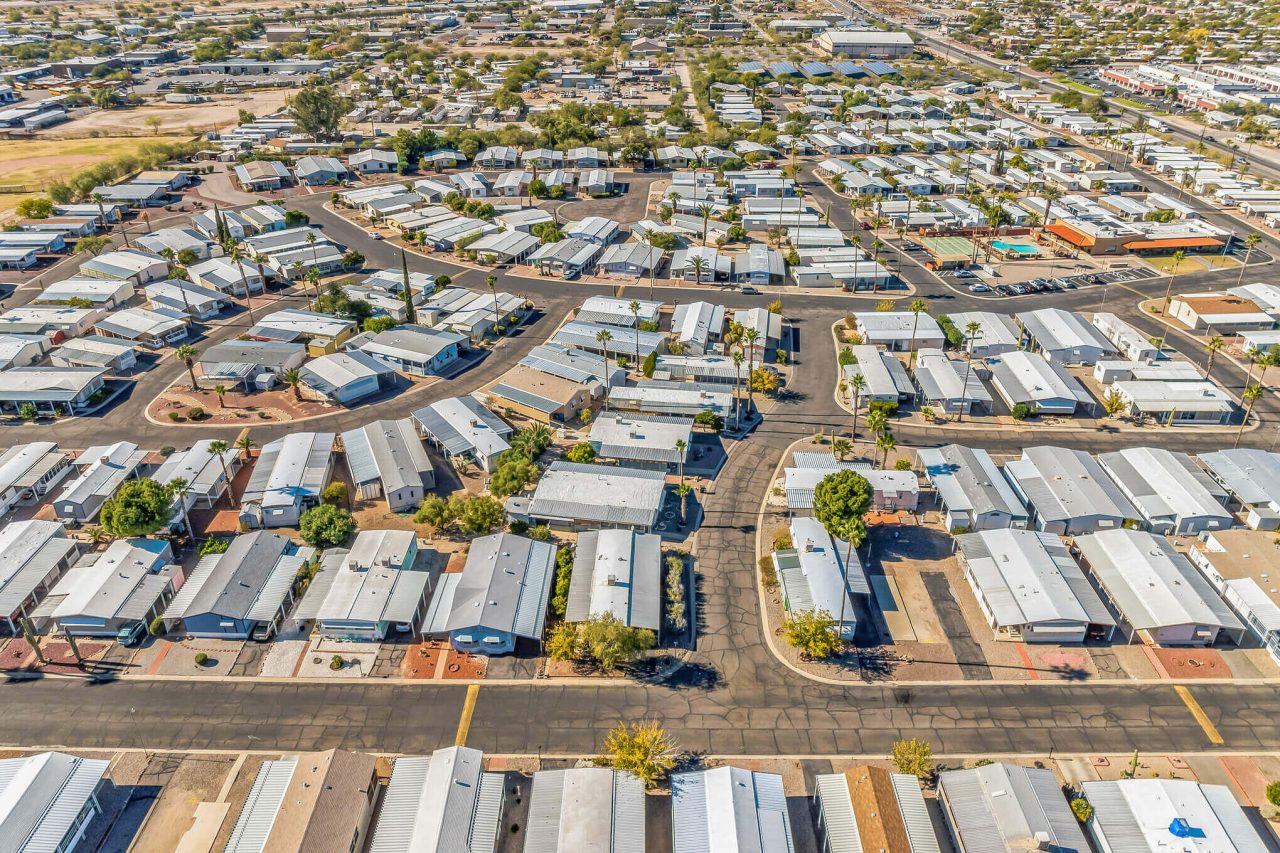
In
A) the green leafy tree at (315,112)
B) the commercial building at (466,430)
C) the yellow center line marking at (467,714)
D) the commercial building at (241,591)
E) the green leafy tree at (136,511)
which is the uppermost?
the green leafy tree at (315,112)

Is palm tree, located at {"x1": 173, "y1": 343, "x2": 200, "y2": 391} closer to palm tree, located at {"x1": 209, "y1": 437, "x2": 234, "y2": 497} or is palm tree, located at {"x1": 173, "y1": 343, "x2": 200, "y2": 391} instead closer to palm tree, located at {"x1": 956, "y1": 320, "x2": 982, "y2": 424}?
palm tree, located at {"x1": 209, "y1": 437, "x2": 234, "y2": 497}

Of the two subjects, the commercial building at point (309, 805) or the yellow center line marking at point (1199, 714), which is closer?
the commercial building at point (309, 805)

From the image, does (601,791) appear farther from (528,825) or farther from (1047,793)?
(1047,793)

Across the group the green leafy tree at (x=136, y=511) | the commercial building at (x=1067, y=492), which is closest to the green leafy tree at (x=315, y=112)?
the green leafy tree at (x=136, y=511)

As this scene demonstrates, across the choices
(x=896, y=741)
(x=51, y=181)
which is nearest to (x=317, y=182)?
(x=51, y=181)

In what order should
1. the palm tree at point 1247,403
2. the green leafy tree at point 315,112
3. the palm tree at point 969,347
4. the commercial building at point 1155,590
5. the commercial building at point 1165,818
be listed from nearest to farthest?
the commercial building at point 1165,818 < the commercial building at point 1155,590 < the palm tree at point 1247,403 < the palm tree at point 969,347 < the green leafy tree at point 315,112

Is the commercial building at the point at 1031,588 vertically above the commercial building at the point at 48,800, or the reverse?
the commercial building at the point at 1031,588

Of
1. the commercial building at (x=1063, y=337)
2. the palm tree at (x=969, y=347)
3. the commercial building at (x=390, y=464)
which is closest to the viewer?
the commercial building at (x=390, y=464)

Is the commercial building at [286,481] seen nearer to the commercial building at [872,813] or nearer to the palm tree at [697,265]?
the commercial building at [872,813]
